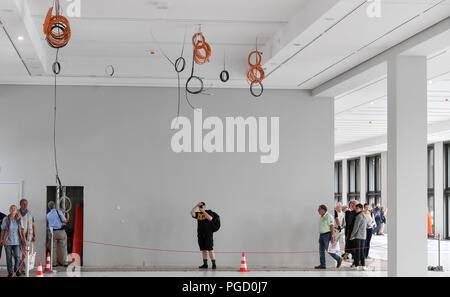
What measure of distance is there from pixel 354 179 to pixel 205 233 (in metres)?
24.2

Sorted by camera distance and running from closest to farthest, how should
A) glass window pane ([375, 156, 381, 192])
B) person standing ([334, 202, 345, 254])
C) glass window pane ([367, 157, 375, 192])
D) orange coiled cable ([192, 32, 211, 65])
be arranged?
1. orange coiled cable ([192, 32, 211, 65])
2. person standing ([334, 202, 345, 254])
3. glass window pane ([375, 156, 381, 192])
4. glass window pane ([367, 157, 375, 192])

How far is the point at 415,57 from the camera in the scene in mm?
10633

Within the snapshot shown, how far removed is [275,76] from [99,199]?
5.28m

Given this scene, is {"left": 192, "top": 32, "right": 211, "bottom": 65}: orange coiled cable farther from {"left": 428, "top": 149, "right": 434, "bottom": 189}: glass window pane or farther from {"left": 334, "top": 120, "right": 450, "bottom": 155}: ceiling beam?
{"left": 428, "top": 149, "right": 434, "bottom": 189}: glass window pane

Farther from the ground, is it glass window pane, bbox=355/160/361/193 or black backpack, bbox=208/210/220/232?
glass window pane, bbox=355/160/361/193

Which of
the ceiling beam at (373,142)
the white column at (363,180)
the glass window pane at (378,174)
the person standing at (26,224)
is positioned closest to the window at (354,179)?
the white column at (363,180)

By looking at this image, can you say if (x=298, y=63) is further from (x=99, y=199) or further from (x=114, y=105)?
(x=99, y=199)

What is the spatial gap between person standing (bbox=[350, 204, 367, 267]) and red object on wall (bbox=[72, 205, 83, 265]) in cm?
654

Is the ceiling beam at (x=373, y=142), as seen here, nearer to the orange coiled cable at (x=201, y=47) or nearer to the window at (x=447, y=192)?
the window at (x=447, y=192)

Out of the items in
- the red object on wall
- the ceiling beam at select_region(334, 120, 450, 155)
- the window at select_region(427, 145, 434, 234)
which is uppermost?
the ceiling beam at select_region(334, 120, 450, 155)

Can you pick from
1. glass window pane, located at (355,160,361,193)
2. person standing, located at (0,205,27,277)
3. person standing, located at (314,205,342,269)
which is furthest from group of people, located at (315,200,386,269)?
glass window pane, located at (355,160,361,193)

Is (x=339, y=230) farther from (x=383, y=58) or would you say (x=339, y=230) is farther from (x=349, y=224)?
(x=383, y=58)

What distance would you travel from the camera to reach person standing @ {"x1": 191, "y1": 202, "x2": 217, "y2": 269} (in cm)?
1368

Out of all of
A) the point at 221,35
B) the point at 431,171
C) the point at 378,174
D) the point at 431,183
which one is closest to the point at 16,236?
the point at 221,35
